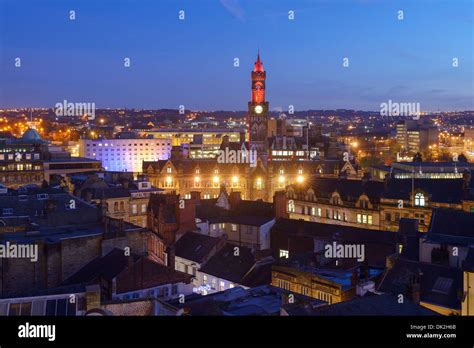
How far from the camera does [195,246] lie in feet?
94.8

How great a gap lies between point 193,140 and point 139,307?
94.0 metres

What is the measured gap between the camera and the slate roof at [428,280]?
61.6 feet

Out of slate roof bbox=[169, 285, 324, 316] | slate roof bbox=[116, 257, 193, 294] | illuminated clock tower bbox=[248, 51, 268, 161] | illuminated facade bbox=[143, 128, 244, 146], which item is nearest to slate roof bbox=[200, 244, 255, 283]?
slate roof bbox=[116, 257, 193, 294]

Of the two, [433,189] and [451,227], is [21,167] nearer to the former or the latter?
[433,189]

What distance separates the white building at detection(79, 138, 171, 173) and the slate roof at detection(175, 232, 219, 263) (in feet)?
205

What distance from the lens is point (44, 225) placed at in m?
24.8

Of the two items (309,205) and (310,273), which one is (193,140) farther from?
(310,273)

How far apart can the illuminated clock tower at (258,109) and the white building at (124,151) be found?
2046cm

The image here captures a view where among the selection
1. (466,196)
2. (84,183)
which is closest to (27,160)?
(84,183)

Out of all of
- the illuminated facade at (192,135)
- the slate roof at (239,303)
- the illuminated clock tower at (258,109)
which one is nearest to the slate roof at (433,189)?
the slate roof at (239,303)

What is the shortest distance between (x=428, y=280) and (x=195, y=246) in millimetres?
12621

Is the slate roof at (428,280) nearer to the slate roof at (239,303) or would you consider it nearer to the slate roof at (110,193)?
the slate roof at (239,303)
